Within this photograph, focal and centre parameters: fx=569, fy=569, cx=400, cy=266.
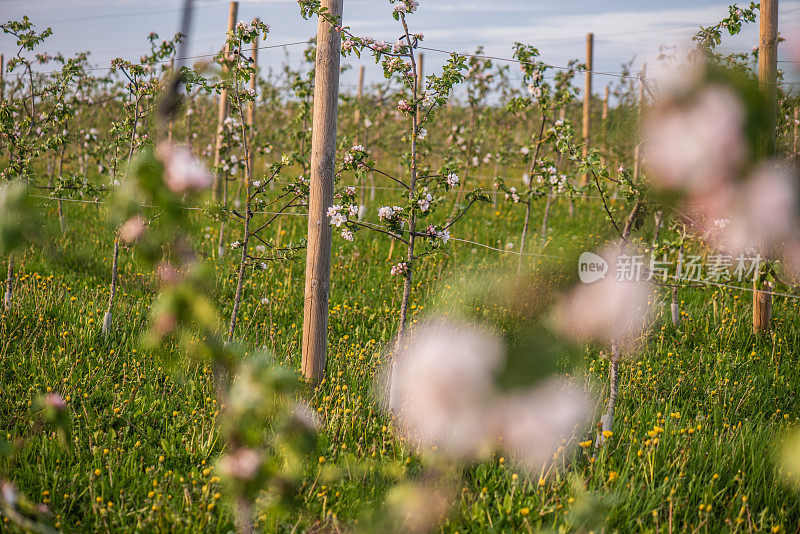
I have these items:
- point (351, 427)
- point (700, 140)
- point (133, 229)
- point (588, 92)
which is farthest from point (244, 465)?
point (588, 92)

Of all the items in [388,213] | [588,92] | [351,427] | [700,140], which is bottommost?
[351,427]

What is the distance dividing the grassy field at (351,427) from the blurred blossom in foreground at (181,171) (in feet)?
1.82

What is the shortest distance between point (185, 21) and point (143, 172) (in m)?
0.23

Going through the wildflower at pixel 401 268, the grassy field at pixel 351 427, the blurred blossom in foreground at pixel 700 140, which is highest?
the blurred blossom in foreground at pixel 700 140

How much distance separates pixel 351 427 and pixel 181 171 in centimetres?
238

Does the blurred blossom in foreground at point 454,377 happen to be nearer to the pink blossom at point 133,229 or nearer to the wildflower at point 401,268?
the pink blossom at point 133,229

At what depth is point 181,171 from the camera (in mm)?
770

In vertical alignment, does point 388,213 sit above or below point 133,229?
above

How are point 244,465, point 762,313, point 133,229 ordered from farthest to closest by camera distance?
1. point 762,313
2. point 244,465
3. point 133,229

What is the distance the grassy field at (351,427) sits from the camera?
231 cm

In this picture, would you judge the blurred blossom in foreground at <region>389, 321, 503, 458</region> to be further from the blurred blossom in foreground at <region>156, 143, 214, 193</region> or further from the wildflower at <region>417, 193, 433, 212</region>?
the wildflower at <region>417, 193, 433, 212</region>

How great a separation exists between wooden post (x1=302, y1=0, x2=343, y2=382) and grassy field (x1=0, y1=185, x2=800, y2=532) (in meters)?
0.26

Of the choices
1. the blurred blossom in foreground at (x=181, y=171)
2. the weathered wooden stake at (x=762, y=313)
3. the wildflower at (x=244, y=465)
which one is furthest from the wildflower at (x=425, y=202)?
the weathered wooden stake at (x=762, y=313)

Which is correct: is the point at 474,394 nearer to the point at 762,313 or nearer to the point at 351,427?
the point at 351,427
